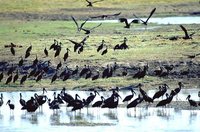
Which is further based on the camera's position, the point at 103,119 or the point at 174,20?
the point at 174,20

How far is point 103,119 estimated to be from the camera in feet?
69.7

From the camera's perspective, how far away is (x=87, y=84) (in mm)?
26375

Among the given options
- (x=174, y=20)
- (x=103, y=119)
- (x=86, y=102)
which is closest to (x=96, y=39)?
(x=174, y=20)

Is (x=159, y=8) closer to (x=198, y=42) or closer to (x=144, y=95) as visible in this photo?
(x=198, y=42)

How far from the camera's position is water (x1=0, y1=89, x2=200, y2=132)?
787 inches

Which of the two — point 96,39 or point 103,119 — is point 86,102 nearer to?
point 103,119

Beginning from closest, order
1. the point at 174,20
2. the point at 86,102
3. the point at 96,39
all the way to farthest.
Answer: the point at 86,102, the point at 96,39, the point at 174,20

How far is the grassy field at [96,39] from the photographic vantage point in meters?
26.8

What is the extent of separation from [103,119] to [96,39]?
1447 cm

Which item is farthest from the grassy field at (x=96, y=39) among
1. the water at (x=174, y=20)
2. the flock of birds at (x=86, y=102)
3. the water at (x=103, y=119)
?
the water at (x=103, y=119)

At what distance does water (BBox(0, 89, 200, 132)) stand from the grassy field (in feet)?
12.3

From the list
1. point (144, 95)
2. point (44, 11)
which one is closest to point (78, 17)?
point (44, 11)

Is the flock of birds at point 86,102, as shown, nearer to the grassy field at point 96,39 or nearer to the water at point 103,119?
the water at point 103,119

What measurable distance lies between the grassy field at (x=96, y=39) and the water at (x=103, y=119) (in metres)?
3.75
